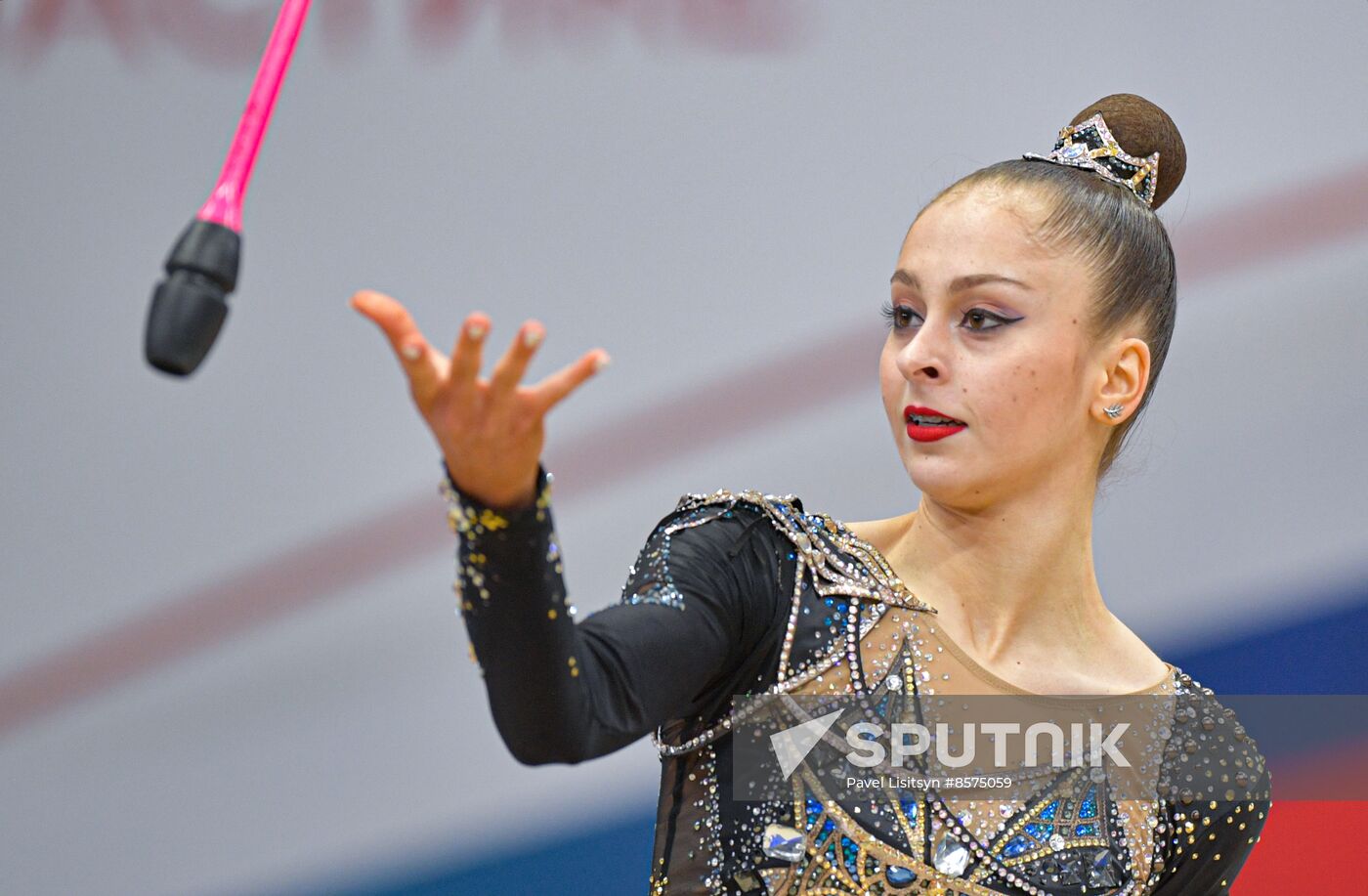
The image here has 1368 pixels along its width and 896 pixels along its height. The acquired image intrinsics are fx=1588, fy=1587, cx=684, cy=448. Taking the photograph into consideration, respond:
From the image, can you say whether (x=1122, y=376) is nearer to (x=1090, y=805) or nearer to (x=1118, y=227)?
(x=1118, y=227)

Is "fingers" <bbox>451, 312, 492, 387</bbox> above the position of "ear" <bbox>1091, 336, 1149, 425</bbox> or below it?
below

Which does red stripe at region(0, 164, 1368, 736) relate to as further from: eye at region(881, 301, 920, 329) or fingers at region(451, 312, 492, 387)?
fingers at region(451, 312, 492, 387)

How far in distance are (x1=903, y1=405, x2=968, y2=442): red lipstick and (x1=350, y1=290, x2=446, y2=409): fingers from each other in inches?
25.9

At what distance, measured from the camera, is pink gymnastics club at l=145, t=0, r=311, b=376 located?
0.86 metres

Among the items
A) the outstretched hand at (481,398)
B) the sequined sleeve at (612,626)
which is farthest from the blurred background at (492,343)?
the outstretched hand at (481,398)

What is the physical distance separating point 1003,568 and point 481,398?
0.79 meters

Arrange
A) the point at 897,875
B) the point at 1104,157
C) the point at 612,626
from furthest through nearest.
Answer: the point at 1104,157
the point at 897,875
the point at 612,626

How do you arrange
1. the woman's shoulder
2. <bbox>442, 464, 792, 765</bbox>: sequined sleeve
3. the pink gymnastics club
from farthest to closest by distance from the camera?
the woman's shoulder, <bbox>442, 464, 792, 765</bbox>: sequined sleeve, the pink gymnastics club

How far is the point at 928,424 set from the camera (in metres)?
1.48

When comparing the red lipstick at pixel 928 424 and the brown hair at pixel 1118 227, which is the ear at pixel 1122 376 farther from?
the red lipstick at pixel 928 424

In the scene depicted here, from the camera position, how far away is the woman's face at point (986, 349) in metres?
1.47

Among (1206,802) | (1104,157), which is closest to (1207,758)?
(1206,802)

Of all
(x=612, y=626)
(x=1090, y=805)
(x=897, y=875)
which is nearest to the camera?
(x=612, y=626)

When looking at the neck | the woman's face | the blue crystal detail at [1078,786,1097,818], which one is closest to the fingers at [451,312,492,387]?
the woman's face
